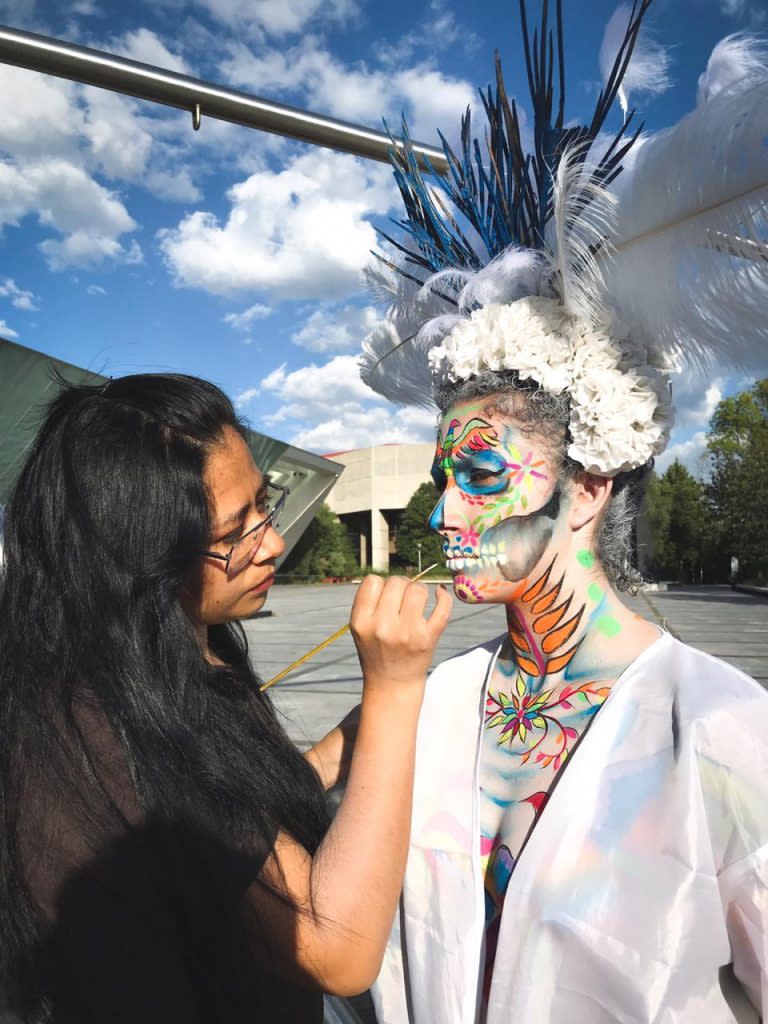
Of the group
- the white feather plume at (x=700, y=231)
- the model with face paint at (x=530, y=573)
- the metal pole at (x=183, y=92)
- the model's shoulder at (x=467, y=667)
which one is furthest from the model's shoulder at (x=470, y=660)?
the metal pole at (x=183, y=92)

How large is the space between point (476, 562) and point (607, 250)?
810 millimetres

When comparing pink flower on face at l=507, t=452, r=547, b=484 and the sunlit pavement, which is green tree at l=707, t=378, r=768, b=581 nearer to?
the sunlit pavement

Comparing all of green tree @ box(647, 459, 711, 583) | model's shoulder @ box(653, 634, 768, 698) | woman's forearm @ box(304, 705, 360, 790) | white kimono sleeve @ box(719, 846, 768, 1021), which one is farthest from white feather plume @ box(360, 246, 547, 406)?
green tree @ box(647, 459, 711, 583)

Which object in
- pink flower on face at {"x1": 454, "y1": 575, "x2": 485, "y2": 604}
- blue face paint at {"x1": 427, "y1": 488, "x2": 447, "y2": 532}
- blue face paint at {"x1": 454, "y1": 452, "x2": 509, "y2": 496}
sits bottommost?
pink flower on face at {"x1": 454, "y1": 575, "x2": 485, "y2": 604}

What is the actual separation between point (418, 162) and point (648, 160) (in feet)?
2.99

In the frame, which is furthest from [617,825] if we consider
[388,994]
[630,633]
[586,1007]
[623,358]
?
[623,358]

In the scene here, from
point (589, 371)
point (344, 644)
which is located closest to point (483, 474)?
point (589, 371)

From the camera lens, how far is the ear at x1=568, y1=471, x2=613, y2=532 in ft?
6.07

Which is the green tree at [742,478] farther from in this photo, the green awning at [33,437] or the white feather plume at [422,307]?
the white feather plume at [422,307]

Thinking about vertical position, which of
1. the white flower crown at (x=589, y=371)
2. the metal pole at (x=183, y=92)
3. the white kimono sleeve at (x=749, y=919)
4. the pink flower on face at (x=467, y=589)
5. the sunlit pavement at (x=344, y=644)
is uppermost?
the metal pole at (x=183, y=92)

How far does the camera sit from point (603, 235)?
5.40 feet

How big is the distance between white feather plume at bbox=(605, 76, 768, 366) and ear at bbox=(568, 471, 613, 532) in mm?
372

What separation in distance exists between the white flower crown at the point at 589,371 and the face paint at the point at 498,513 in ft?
0.41

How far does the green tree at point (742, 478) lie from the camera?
25.0 m
